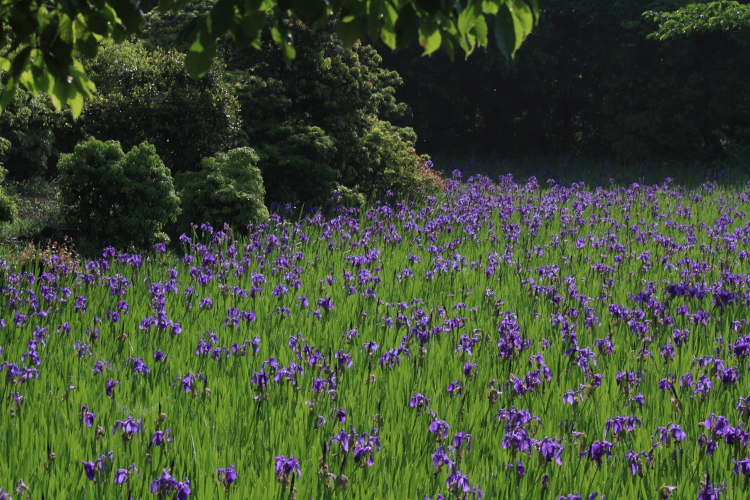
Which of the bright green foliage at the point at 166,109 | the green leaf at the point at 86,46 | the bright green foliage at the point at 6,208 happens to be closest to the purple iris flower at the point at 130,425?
the green leaf at the point at 86,46

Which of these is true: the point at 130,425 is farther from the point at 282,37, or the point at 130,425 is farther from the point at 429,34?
the point at 429,34

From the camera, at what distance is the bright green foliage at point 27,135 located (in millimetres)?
10438

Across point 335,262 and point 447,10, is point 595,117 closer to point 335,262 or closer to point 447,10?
point 335,262

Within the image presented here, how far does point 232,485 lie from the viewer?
3.02 metres

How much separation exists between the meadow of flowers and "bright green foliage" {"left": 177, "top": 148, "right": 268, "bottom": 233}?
100 centimetres

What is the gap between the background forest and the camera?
27.7 feet

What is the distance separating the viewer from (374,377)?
4281 millimetres

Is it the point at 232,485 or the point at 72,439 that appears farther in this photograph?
the point at 72,439

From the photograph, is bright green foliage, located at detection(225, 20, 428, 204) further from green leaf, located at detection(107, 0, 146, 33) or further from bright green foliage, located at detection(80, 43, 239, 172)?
green leaf, located at detection(107, 0, 146, 33)

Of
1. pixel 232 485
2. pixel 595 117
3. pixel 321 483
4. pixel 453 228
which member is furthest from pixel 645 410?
pixel 595 117

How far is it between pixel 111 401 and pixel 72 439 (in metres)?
0.54

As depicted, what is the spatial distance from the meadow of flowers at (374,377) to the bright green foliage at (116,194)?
0.85 m

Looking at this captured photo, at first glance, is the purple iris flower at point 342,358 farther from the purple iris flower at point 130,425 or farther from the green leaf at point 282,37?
the green leaf at point 282,37

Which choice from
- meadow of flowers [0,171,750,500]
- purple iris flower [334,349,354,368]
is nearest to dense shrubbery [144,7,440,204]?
meadow of flowers [0,171,750,500]
